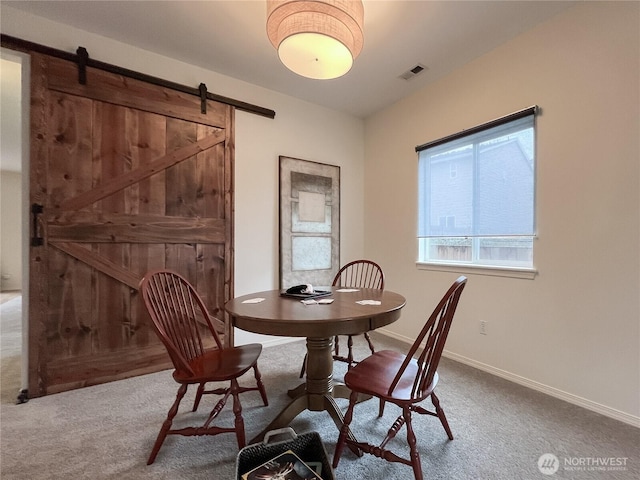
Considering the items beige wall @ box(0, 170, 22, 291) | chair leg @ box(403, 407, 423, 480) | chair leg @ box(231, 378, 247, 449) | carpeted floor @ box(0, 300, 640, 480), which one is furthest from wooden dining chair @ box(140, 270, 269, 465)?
beige wall @ box(0, 170, 22, 291)

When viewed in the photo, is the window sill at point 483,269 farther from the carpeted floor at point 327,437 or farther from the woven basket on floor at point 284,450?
the woven basket on floor at point 284,450

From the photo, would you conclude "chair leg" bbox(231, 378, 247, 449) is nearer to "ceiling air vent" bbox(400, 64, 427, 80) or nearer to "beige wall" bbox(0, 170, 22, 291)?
"ceiling air vent" bbox(400, 64, 427, 80)

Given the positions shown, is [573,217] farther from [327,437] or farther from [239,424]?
[239,424]

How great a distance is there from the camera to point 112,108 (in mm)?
2283

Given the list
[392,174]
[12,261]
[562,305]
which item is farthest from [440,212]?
[12,261]

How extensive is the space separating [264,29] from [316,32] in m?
1.05

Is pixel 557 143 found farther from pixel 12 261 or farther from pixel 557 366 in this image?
pixel 12 261

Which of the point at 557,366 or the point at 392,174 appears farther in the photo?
the point at 392,174

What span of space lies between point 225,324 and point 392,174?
2485mm

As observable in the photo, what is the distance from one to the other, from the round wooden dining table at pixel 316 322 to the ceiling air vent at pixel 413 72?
215cm

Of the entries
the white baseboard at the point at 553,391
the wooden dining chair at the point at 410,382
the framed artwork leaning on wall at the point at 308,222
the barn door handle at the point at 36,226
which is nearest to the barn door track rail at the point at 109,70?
the framed artwork leaning on wall at the point at 308,222

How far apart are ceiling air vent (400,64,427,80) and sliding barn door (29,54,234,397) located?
6.00 feet

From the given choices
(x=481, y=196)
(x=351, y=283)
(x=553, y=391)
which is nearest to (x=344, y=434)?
(x=553, y=391)

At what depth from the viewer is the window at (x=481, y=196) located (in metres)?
2.23
